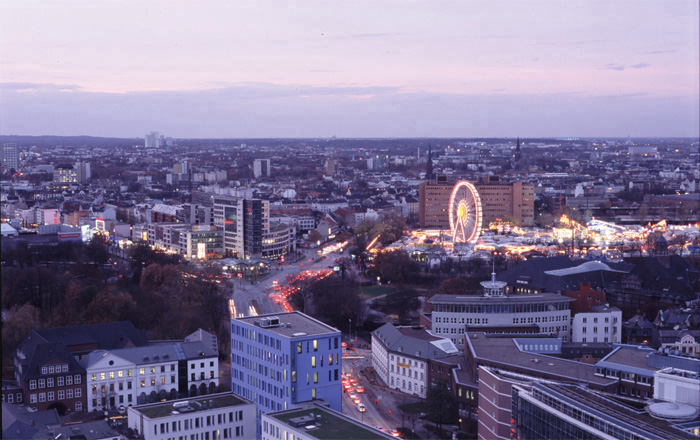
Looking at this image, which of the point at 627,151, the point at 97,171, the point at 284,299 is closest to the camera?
the point at 284,299

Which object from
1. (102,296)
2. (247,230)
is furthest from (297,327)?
(247,230)

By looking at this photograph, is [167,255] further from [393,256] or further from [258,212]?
[393,256]

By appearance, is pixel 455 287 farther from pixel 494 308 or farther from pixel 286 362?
pixel 286 362

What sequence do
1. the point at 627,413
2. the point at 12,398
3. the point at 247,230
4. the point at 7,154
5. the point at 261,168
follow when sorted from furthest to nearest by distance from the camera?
the point at 261,168 < the point at 247,230 < the point at 7,154 < the point at 12,398 < the point at 627,413

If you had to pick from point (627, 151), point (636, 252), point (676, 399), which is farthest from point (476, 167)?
point (676, 399)

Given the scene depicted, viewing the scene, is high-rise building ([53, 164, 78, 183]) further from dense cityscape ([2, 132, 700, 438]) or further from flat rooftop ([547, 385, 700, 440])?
flat rooftop ([547, 385, 700, 440])

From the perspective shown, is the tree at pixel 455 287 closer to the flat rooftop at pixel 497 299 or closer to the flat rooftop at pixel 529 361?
the flat rooftop at pixel 497 299

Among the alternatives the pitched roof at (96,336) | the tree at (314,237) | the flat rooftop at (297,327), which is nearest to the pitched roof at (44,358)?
the pitched roof at (96,336)
